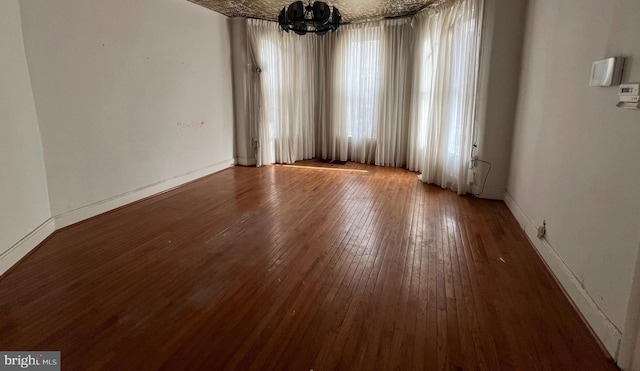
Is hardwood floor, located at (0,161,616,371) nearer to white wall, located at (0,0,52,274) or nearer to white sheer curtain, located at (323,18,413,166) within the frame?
white wall, located at (0,0,52,274)

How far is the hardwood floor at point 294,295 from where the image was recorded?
1.62 metres

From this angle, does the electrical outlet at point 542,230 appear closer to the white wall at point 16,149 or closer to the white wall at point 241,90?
the white wall at point 16,149

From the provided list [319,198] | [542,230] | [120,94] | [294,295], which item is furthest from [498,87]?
[120,94]

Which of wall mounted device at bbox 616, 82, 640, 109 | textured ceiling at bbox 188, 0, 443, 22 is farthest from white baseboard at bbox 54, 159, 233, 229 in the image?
wall mounted device at bbox 616, 82, 640, 109

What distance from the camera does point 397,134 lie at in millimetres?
6031

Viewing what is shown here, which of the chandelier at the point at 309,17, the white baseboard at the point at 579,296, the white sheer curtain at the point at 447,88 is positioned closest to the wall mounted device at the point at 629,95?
the white baseboard at the point at 579,296

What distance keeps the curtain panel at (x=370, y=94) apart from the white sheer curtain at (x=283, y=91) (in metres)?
0.02

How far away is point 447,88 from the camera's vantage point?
4562 millimetres

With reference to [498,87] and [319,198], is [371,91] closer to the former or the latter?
[498,87]

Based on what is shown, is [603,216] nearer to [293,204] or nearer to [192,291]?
[192,291]

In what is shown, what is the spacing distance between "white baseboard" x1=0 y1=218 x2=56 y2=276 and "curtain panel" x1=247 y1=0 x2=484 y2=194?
3.52 metres

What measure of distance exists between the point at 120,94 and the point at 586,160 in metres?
4.36

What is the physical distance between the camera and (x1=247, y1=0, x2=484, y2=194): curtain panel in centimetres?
458

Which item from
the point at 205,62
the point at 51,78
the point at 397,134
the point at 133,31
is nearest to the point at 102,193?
the point at 51,78
